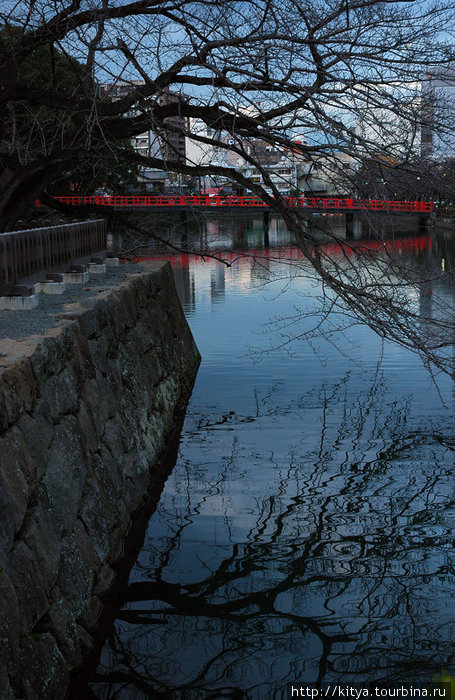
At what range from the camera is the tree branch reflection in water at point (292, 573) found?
5945 millimetres

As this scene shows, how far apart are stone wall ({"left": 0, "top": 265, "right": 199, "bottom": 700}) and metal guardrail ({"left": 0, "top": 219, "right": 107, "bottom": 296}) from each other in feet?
3.34

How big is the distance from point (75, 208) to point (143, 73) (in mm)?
5991

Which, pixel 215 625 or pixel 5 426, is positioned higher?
pixel 5 426

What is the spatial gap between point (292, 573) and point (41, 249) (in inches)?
224

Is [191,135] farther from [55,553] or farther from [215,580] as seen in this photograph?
[55,553]

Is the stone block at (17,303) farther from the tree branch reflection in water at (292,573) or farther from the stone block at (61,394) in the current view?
the tree branch reflection in water at (292,573)

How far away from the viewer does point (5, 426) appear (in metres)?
5.05

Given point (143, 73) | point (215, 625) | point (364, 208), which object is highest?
point (143, 73)

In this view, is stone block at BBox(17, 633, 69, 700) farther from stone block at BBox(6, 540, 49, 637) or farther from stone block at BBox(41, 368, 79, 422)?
stone block at BBox(41, 368, 79, 422)

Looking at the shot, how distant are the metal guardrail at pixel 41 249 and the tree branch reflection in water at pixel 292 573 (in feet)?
10.3

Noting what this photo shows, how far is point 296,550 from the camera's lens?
8.02 meters

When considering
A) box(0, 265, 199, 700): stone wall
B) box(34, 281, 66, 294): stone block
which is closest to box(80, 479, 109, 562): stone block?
box(0, 265, 199, 700): stone wall

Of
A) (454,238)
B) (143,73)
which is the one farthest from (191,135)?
(454,238)

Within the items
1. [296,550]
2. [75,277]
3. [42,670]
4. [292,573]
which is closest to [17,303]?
[75,277]
